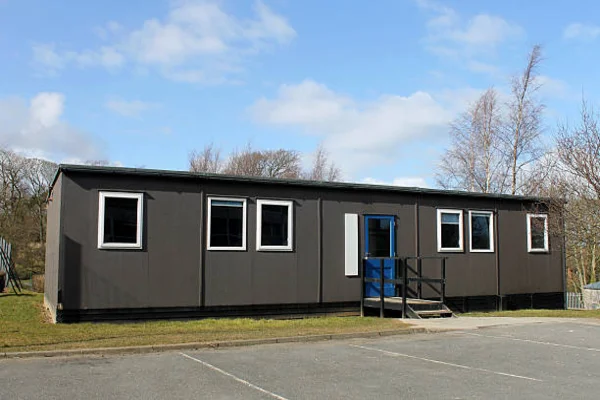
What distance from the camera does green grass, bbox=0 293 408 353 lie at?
1105cm

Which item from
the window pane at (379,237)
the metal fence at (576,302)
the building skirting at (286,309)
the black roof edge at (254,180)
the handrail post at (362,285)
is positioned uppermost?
the black roof edge at (254,180)

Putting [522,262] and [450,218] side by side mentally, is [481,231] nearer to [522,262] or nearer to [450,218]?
[450,218]

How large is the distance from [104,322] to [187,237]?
274 cm

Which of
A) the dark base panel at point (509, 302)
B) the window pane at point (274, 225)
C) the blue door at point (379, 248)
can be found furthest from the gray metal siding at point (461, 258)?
the window pane at point (274, 225)

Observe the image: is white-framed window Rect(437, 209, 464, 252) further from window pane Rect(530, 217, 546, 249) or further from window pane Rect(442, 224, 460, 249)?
window pane Rect(530, 217, 546, 249)

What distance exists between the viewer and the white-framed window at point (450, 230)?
18.4m

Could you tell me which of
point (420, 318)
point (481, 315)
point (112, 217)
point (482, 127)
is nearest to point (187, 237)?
point (112, 217)

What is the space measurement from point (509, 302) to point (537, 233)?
104 inches

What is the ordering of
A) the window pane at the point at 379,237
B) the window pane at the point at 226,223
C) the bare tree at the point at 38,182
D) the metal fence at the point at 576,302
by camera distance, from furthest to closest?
1. the bare tree at the point at 38,182
2. the metal fence at the point at 576,302
3. the window pane at the point at 379,237
4. the window pane at the point at 226,223

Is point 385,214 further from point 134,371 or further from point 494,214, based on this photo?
point 134,371

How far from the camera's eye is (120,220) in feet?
47.1

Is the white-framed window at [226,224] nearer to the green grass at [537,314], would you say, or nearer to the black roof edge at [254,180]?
the black roof edge at [254,180]

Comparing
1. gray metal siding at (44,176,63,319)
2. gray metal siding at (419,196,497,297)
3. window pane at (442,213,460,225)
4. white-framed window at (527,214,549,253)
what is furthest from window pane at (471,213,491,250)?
gray metal siding at (44,176,63,319)

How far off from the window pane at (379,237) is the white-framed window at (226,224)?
3.86 m
